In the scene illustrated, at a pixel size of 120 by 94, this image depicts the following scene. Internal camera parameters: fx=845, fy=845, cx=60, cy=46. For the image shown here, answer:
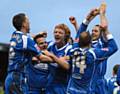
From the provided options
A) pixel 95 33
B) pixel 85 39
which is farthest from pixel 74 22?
pixel 85 39

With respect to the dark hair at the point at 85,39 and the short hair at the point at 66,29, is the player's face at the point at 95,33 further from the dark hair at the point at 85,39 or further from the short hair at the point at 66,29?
the dark hair at the point at 85,39

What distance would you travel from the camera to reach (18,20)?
15.6 metres

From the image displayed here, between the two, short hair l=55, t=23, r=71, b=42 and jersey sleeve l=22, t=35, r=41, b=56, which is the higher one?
short hair l=55, t=23, r=71, b=42

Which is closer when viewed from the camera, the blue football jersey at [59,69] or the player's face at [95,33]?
the blue football jersey at [59,69]

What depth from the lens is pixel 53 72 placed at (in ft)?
55.0

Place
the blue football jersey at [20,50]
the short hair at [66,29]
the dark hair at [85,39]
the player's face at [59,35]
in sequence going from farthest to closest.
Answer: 1. the short hair at [66,29]
2. the player's face at [59,35]
3. the blue football jersey at [20,50]
4. the dark hair at [85,39]

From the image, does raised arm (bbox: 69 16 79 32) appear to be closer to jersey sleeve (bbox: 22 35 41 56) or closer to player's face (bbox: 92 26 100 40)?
player's face (bbox: 92 26 100 40)

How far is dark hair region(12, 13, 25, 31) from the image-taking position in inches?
612

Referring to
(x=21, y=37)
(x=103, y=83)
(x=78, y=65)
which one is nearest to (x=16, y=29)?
(x=21, y=37)

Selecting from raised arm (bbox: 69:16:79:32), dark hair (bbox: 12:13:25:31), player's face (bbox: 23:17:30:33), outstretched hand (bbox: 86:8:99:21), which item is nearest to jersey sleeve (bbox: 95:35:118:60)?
outstretched hand (bbox: 86:8:99:21)

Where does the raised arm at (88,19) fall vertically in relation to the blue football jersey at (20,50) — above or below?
above

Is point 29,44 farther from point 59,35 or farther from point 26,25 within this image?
point 59,35

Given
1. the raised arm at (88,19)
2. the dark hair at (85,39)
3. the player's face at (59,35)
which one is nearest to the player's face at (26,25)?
the dark hair at (85,39)

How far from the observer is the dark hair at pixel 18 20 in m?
15.6
